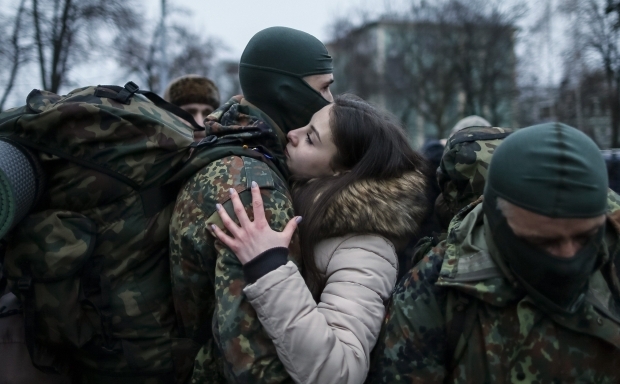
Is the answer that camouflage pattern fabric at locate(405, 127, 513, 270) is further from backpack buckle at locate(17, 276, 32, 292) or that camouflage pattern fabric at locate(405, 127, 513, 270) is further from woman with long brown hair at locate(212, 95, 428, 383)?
backpack buckle at locate(17, 276, 32, 292)

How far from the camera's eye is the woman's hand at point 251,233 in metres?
1.87

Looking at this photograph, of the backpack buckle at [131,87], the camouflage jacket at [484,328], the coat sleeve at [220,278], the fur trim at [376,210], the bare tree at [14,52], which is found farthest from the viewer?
the bare tree at [14,52]

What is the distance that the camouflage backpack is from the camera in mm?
1973

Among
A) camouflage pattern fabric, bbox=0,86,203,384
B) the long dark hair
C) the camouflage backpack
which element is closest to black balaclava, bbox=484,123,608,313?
the long dark hair

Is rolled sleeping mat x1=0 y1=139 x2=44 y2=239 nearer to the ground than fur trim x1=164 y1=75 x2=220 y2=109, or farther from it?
nearer to the ground

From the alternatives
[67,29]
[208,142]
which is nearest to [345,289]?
[208,142]

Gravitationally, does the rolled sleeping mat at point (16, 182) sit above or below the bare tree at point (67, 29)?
below

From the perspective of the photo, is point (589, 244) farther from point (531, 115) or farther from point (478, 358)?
point (531, 115)

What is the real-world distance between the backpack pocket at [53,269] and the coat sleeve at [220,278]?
31cm

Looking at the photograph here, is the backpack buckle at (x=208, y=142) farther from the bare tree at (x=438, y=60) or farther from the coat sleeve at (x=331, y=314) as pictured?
the bare tree at (x=438, y=60)

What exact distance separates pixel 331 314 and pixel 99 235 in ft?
2.70

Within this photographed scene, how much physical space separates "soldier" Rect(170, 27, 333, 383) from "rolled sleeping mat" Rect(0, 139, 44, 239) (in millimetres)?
457

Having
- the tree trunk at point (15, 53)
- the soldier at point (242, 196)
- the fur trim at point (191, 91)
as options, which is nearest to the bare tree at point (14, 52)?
the tree trunk at point (15, 53)

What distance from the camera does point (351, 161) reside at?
2.30 m
